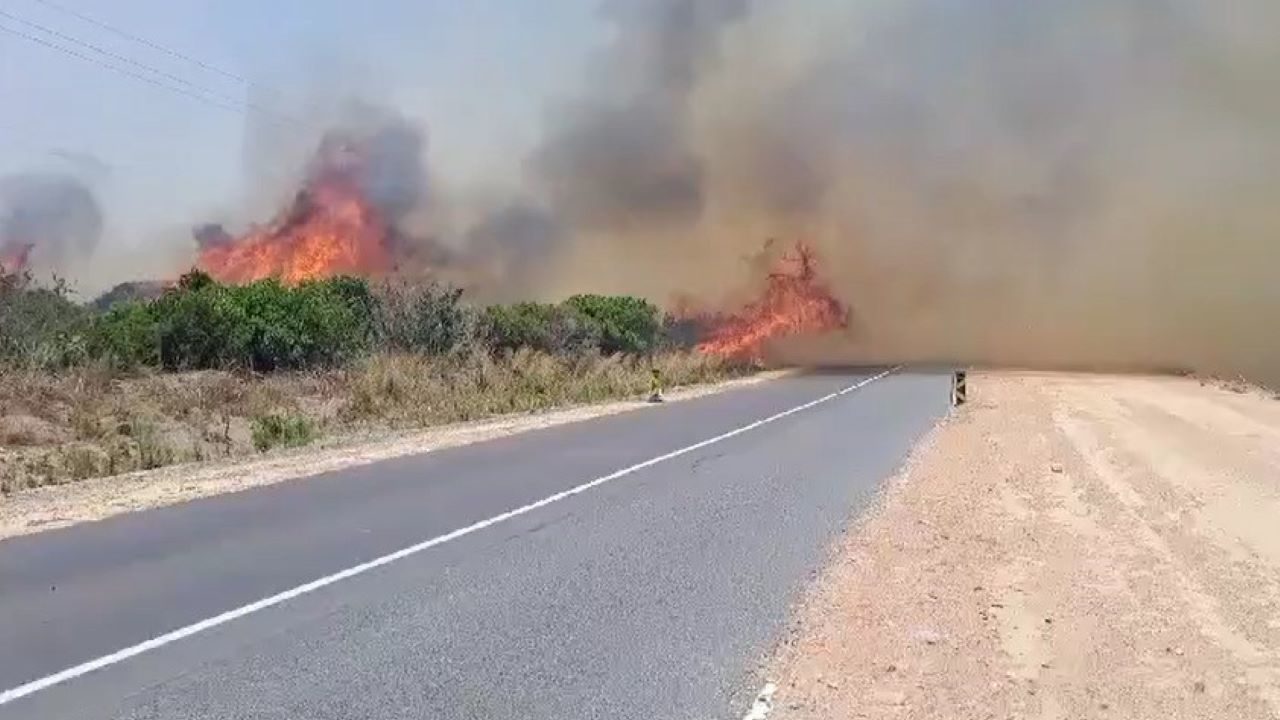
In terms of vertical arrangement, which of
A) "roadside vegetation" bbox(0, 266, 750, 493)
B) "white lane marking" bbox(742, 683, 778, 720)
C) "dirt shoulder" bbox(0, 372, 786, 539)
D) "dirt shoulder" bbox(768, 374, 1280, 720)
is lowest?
"dirt shoulder" bbox(768, 374, 1280, 720)

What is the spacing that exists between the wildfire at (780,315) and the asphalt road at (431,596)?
42.8 m

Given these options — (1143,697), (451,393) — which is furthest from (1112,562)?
(451,393)

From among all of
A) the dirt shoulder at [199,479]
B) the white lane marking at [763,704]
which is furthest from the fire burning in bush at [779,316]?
the white lane marking at [763,704]

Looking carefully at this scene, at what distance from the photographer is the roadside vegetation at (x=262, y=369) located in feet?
72.0

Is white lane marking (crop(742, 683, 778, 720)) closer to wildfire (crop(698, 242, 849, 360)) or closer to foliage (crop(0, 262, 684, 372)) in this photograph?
foliage (crop(0, 262, 684, 372))

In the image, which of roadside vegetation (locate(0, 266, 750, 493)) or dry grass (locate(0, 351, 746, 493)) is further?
roadside vegetation (locate(0, 266, 750, 493))

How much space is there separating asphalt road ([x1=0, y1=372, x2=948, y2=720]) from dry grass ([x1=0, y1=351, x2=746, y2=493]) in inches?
220

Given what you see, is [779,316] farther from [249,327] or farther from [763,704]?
[763,704]

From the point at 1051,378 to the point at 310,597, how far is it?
43470mm

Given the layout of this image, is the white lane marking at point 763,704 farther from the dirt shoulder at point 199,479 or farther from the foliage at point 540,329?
the foliage at point 540,329

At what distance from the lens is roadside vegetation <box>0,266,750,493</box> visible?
22.0m

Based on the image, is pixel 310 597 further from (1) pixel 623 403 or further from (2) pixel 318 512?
(1) pixel 623 403

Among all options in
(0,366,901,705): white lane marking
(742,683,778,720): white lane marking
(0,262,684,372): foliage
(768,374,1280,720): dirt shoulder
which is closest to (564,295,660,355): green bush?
(0,262,684,372): foliage

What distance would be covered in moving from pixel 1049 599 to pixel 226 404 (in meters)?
21.2
